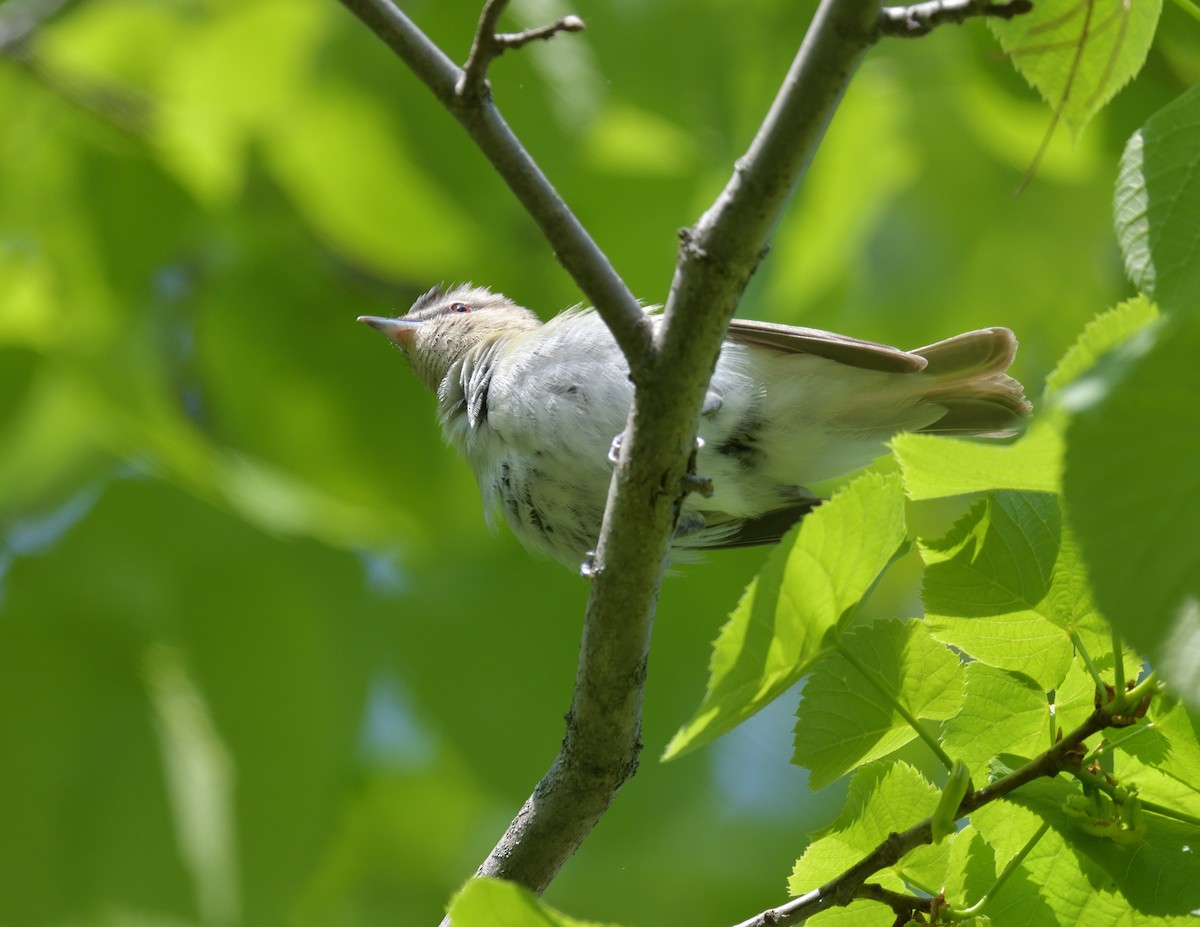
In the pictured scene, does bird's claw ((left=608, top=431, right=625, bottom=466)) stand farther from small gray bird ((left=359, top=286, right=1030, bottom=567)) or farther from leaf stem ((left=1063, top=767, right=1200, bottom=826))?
leaf stem ((left=1063, top=767, right=1200, bottom=826))

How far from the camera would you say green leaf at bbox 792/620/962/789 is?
5.87ft

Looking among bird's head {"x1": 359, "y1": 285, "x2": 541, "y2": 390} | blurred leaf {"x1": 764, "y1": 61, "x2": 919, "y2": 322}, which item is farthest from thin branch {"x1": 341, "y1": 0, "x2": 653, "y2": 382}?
bird's head {"x1": 359, "y1": 285, "x2": 541, "y2": 390}

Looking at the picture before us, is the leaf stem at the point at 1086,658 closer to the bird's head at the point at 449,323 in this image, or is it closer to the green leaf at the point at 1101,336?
the green leaf at the point at 1101,336

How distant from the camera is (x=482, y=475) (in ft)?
12.8

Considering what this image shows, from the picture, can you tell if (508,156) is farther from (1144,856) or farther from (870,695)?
(1144,856)

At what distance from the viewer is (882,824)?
182cm

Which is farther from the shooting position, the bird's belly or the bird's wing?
the bird's belly

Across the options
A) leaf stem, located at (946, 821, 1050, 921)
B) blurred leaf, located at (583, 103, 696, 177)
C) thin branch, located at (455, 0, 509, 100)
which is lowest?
leaf stem, located at (946, 821, 1050, 921)

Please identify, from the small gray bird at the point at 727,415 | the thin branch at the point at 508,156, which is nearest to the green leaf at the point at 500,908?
the thin branch at the point at 508,156

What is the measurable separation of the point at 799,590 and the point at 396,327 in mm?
2889

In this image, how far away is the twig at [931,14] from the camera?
168cm

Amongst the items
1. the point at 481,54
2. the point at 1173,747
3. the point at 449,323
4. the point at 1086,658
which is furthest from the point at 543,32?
the point at 449,323

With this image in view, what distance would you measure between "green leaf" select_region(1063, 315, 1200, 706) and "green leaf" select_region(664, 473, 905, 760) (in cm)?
43

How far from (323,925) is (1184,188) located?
390 centimetres
